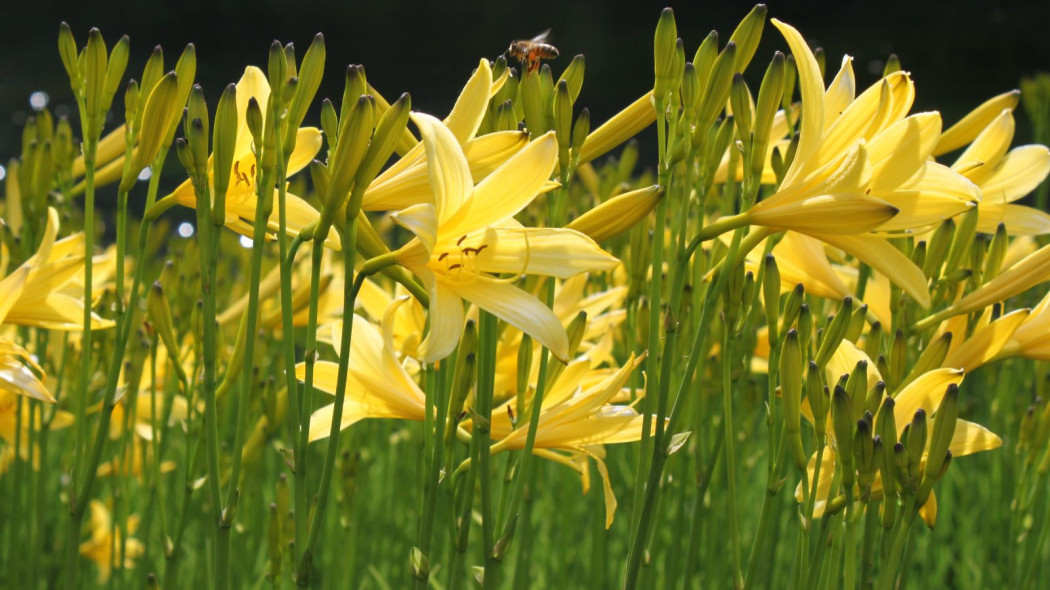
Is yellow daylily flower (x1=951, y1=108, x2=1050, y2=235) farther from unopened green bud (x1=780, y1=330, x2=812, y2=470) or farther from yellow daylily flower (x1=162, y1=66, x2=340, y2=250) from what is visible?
yellow daylily flower (x1=162, y1=66, x2=340, y2=250)

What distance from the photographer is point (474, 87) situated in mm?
969

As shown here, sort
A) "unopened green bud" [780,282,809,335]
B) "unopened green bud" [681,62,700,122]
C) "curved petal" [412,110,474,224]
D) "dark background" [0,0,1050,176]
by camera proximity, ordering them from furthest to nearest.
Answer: "dark background" [0,0,1050,176] → "unopened green bud" [780,282,809,335] → "unopened green bud" [681,62,700,122] → "curved petal" [412,110,474,224]

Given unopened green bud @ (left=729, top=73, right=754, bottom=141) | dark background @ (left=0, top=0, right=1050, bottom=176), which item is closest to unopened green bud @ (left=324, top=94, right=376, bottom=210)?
unopened green bud @ (left=729, top=73, right=754, bottom=141)

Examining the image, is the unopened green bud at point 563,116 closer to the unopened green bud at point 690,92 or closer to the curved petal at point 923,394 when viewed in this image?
the unopened green bud at point 690,92

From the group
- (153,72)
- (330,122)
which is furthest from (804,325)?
(153,72)

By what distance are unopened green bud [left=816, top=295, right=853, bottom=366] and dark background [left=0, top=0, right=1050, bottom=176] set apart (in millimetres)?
8279

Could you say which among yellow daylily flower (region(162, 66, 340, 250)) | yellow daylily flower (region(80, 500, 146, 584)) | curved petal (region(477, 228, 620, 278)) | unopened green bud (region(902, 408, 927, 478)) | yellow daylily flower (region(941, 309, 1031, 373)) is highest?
yellow daylily flower (region(162, 66, 340, 250))

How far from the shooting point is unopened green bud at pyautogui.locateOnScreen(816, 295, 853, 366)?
1.09m

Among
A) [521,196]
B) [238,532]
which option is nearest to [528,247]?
[521,196]

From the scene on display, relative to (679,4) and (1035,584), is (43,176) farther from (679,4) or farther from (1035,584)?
(679,4)

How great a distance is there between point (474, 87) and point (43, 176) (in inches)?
34.4

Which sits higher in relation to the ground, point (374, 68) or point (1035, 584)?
point (374, 68)

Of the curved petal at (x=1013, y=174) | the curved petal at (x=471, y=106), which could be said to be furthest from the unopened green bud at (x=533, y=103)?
the curved petal at (x=1013, y=174)

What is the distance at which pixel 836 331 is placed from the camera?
1.10m
